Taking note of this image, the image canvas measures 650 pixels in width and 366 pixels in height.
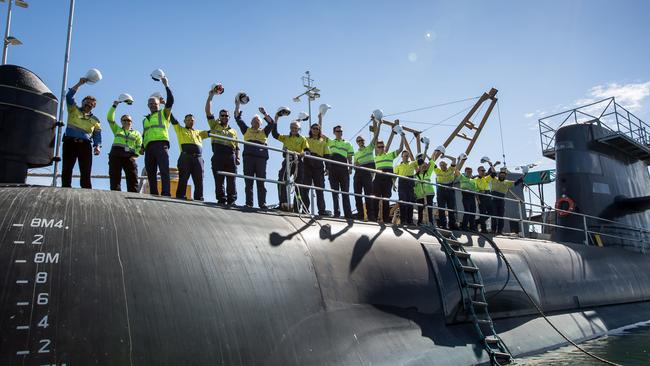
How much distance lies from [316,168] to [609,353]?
660 centimetres

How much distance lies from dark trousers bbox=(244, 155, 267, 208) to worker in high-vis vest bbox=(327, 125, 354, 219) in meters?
1.76

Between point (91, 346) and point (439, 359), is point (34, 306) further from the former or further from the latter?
point (439, 359)

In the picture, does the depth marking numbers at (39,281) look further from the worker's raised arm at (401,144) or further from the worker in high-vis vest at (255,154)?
the worker's raised arm at (401,144)

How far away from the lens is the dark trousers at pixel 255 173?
364 inches

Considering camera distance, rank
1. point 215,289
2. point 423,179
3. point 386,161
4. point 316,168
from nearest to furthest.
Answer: point 215,289 → point 316,168 → point 386,161 → point 423,179

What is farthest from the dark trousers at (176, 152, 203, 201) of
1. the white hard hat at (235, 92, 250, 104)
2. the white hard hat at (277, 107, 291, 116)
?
the white hard hat at (277, 107, 291, 116)

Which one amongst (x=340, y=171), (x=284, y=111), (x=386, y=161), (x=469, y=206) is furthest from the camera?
(x=469, y=206)

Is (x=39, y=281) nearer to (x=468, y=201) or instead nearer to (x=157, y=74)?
(x=157, y=74)

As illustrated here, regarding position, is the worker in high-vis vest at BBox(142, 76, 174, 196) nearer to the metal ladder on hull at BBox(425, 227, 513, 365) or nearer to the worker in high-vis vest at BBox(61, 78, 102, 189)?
the worker in high-vis vest at BBox(61, 78, 102, 189)

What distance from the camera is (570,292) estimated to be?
41.1 feet

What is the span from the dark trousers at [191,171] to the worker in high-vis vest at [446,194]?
5.60 metres

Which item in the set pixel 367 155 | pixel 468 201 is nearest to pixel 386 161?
pixel 367 155

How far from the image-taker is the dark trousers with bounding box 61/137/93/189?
787cm

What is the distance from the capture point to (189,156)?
9.16 m
